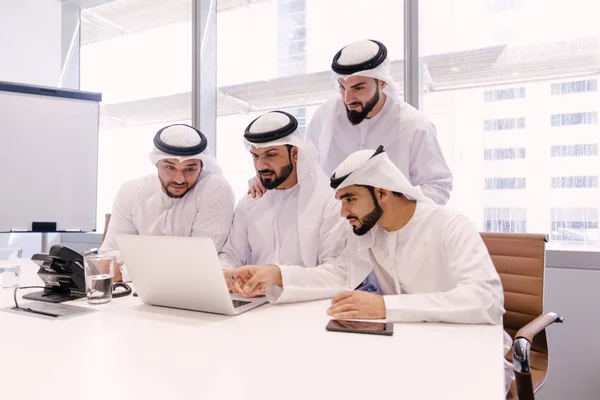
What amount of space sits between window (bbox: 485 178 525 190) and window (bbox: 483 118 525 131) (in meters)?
0.33

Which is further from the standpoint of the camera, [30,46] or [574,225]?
[30,46]

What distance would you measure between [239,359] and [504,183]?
2468mm

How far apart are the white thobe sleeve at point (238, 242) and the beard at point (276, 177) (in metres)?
0.22

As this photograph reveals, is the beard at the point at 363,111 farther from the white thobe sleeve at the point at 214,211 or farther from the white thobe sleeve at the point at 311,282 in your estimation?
the white thobe sleeve at the point at 311,282

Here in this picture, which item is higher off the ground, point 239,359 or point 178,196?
point 178,196

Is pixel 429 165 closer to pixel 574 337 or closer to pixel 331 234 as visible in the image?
pixel 331 234

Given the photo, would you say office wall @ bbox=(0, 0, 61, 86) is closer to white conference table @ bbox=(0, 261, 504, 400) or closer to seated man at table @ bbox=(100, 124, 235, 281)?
seated man at table @ bbox=(100, 124, 235, 281)

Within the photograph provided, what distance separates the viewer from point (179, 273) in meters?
1.37

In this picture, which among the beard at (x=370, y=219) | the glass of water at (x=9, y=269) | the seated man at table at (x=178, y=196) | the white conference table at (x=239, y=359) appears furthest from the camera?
the seated man at table at (x=178, y=196)

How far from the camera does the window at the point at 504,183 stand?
2910 millimetres

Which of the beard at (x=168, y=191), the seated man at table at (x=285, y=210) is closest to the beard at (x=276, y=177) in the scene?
the seated man at table at (x=285, y=210)

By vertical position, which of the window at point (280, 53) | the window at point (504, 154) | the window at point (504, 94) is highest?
the window at point (280, 53)

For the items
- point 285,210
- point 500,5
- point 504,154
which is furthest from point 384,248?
point 500,5

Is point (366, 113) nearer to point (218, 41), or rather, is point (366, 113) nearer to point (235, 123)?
point (235, 123)
